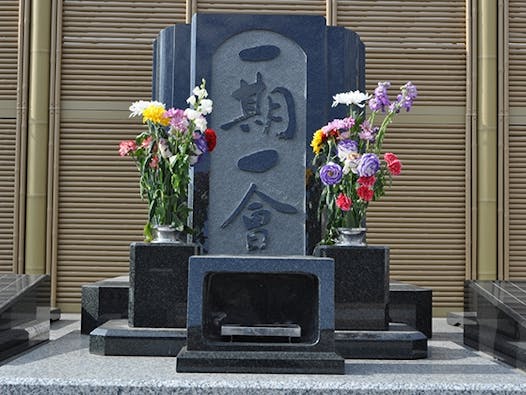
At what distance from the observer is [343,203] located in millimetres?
4277

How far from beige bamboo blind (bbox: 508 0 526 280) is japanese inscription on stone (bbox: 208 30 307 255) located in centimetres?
332

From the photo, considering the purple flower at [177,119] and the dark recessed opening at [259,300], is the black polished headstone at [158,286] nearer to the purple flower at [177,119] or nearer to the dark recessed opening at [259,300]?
the dark recessed opening at [259,300]

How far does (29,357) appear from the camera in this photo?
3.97m

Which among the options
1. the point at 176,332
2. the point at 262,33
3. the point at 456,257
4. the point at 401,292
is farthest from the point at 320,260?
the point at 456,257

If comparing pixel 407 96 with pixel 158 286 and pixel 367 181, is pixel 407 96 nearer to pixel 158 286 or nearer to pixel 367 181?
pixel 367 181

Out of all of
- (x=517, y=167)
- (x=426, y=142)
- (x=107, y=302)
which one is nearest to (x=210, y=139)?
(x=107, y=302)

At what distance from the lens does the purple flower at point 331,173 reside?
4.30 meters

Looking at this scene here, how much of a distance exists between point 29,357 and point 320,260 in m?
1.66

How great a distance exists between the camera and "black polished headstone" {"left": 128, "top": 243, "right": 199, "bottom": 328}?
4.12 metres

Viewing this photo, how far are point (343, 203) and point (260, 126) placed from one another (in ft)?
2.87

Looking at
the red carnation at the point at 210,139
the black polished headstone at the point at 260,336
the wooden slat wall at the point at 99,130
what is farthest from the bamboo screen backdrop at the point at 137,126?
the black polished headstone at the point at 260,336

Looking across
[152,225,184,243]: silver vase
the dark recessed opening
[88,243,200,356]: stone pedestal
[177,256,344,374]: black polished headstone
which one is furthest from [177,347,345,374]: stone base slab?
[152,225,184,243]: silver vase

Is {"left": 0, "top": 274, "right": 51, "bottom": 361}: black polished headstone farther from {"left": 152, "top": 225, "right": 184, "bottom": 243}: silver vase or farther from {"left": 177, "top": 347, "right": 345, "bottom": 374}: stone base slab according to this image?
{"left": 177, "top": 347, "right": 345, "bottom": 374}: stone base slab

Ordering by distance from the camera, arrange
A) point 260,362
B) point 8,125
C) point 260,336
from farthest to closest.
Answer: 1. point 8,125
2. point 260,336
3. point 260,362
